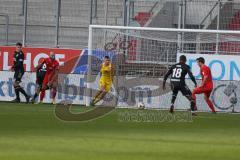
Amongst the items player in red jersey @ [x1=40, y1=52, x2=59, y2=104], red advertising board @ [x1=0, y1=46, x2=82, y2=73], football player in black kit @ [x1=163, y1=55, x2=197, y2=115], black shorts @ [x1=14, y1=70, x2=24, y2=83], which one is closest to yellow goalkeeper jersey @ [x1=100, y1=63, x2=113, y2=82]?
player in red jersey @ [x1=40, y1=52, x2=59, y2=104]

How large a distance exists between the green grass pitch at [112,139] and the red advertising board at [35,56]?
8.03 m

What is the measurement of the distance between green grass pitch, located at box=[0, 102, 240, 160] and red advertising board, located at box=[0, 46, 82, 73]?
26.4 ft

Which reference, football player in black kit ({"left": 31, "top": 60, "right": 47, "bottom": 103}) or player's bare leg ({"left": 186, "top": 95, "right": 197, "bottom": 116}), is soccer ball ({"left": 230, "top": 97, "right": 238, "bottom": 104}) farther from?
football player in black kit ({"left": 31, "top": 60, "right": 47, "bottom": 103})

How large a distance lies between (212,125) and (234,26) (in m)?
12.0

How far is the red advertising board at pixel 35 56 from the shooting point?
3014 centimetres

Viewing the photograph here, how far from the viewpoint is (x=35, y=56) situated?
3050 centimetres

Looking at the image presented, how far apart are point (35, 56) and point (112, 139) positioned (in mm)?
15682

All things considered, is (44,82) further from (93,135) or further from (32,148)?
(32,148)

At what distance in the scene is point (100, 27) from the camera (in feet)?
92.2

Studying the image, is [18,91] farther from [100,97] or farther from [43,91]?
[100,97]

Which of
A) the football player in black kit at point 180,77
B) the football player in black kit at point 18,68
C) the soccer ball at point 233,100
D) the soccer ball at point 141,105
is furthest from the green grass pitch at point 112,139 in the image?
the football player in black kit at point 18,68

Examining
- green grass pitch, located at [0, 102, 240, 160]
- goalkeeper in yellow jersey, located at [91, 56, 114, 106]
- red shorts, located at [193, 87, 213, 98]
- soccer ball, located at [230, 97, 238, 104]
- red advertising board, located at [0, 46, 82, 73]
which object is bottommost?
green grass pitch, located at [0, 102, 240, 160]

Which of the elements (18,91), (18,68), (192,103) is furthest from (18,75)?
(192,103)

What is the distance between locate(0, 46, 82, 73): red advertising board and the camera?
30.1m
